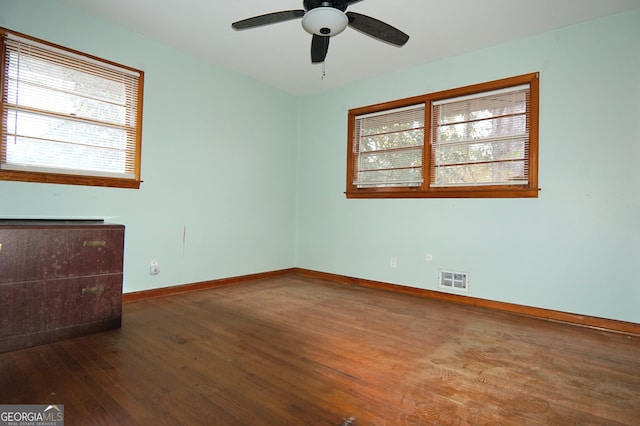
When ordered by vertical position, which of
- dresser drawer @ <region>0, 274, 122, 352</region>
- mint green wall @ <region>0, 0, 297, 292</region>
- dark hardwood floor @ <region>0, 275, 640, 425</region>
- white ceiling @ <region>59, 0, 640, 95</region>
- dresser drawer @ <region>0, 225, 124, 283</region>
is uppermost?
white ceiling @ <region>59, 0, 640, 95</region>

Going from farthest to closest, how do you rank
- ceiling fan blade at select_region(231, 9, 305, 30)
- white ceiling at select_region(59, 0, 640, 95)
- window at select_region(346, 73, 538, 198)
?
window at select_region(346, 73, 538, 198) < white ceiling at select_region(59, 0, 640, 95) < ceiling fan blade at select_region(231, 9, 305, 30)

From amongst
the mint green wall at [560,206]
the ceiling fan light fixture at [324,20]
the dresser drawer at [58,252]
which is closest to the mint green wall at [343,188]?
the mint green wall at [560,206]

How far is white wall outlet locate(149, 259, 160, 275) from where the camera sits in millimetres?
3271

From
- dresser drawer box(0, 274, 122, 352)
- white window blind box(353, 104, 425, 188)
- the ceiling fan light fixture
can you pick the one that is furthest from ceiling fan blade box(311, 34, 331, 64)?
dresser drawer box(0, 274, 122, 352)

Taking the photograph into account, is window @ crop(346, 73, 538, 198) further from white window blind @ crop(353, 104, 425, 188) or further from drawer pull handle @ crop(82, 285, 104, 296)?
drawer pull handle @ crop(82, 285, 104, 296)

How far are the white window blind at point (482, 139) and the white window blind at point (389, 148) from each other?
214 millimetres

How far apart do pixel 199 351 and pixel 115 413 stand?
0.68 m

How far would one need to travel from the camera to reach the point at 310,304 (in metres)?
3.24

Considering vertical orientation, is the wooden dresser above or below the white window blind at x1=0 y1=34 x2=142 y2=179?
below

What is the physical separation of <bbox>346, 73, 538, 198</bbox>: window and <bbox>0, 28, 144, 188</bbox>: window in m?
2.61

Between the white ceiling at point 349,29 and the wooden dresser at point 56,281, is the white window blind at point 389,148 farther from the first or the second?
the wooden dresser at point 56,281

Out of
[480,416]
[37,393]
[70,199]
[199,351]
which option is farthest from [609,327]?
[70,199]

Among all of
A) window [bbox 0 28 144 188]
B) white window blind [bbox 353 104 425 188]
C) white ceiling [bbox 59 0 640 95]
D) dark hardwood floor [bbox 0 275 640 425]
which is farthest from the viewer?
white window blind [bbox 353 104 425 188]

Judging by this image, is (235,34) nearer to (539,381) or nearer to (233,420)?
(233,420)
